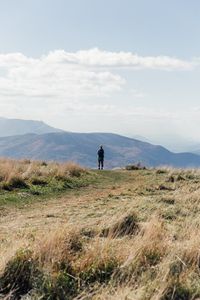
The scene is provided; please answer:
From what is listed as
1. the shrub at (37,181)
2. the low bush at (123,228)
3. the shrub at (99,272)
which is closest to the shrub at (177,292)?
the shrub at (99,272)

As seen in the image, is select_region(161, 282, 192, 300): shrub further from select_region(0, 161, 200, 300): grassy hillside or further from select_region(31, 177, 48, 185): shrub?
select_region(31, 177, 48, 185): shrub

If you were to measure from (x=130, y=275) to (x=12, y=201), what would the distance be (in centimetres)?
1323

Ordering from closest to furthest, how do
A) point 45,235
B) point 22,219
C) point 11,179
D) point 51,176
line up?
point 45,235
point 22,219
point 11,179
point 51,176

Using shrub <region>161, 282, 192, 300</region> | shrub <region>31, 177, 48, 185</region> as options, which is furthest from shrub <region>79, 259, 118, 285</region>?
shrub <region>31, 177, 48, 185</region>

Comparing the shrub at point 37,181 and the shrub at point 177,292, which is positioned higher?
the shrub at point 177,292

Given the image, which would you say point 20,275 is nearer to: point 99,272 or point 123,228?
point 99,272

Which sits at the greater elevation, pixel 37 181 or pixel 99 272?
pixel 99 272

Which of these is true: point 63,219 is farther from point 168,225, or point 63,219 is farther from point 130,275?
point 130,275

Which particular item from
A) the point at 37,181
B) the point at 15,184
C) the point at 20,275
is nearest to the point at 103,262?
the point at 20,275

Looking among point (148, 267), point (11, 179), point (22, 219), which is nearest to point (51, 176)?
point (11, 179)

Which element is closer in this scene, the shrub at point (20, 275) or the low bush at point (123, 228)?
the shrub at point (20, 275)

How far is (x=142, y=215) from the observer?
1546 cm

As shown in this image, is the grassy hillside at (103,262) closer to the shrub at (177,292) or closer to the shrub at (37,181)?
the shrub at (177,292)

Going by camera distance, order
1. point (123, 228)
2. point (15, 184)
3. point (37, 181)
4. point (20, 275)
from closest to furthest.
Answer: point (20, 275), point (123, 228), point (15, 184), point (37, 181)
